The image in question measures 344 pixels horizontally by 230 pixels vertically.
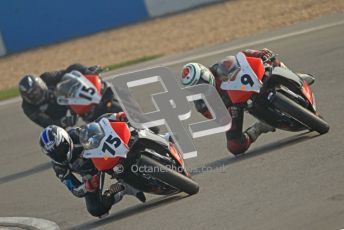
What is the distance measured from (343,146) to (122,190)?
2.41 meters

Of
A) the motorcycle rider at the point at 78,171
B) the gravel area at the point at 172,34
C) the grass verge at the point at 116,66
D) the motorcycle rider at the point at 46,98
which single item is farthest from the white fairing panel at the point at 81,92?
the gravel area at the point at 172,34

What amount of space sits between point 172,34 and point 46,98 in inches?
393

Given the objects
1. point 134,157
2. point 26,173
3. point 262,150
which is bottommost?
point 26,173

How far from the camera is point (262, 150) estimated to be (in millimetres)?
10406

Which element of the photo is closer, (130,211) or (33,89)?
(130,211)

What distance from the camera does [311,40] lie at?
666 inches

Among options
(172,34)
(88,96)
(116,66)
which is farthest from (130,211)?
(172,34)

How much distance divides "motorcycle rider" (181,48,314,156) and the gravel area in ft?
32.0

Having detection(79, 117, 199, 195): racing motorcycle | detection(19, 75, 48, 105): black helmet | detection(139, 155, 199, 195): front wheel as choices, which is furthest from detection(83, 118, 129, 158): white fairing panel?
detection(19, 75, 48, 105): black helmet

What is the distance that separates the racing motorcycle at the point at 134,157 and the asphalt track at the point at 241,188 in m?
0.27

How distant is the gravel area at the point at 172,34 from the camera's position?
20875mm

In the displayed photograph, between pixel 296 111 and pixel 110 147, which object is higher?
pixel 110 147

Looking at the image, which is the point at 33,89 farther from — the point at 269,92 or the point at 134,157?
the point at 134,157

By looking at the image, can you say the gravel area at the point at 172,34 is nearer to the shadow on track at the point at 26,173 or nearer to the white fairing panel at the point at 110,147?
the shadow on track at the point at 26,173
